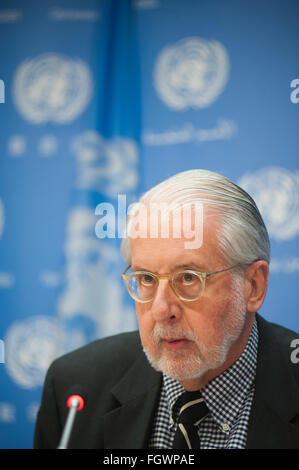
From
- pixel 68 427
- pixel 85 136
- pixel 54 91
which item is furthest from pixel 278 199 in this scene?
pixel 68 427

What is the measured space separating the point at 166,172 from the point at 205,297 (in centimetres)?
72

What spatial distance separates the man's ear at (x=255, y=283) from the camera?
1.38 meters

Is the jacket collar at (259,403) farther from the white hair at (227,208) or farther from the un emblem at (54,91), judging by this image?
the un emblem at (54,91)

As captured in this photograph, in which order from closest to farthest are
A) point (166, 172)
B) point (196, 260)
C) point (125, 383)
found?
point (196, 260) → point (125, 383) → point (166, 172)

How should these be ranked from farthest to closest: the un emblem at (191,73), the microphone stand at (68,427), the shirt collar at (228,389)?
the un emblem at (191,73) < the shirt collar at (228,389) < the microphone stand at (68,427)

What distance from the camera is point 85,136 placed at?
197 centimetres

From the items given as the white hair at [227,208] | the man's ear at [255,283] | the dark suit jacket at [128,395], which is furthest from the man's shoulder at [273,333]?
the white hair at [227,208]

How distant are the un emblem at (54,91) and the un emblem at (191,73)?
1.11 feet

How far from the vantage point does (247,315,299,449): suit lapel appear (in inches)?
48.3

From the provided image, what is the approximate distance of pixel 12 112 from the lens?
199 centimetres

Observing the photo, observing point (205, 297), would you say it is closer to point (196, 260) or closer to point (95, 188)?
point (196, 260)

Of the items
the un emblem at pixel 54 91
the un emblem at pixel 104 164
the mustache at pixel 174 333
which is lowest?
the mustache at pixel 174 333

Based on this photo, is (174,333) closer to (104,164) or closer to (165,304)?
(165,304)

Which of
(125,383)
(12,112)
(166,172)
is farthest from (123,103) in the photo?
(125,383)
